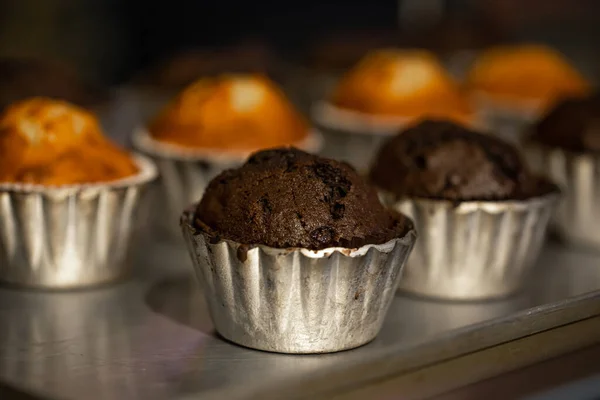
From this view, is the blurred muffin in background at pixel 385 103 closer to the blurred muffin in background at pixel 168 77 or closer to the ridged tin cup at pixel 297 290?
the blurred muffin in background at pixel 168 77

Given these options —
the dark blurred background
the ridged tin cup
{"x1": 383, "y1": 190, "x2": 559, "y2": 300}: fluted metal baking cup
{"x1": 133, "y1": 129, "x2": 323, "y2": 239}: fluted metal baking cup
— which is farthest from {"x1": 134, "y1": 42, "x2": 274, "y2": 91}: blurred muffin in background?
the ridged tin cup

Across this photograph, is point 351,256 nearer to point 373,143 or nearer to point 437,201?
point 437,201

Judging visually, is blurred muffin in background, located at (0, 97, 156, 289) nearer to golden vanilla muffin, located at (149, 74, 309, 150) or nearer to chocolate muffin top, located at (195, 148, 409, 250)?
chocolate muffin top, located at (195, 148, 409, 250)

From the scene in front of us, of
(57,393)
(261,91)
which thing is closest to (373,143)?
(261,91)

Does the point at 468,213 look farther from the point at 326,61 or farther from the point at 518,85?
the point at 326,61

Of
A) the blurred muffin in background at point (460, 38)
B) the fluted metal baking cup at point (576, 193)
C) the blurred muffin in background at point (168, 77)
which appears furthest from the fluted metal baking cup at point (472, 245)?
the blurred muffin in background at point (460, 38)

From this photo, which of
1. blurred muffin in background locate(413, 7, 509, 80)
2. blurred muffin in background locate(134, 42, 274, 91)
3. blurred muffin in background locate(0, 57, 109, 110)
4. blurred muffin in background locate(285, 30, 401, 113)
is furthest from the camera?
blurred muffin in background locate(413, 7, 509, 80)
